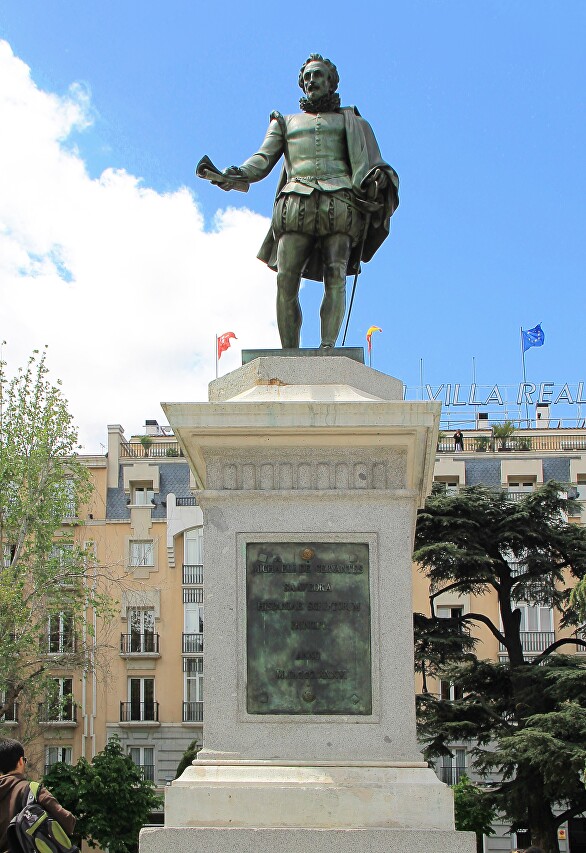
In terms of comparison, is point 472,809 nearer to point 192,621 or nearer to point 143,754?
point 192,621

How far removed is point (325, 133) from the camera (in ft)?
30.2

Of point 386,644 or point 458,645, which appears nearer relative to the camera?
point 386,644

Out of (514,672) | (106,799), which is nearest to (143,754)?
(106,799)

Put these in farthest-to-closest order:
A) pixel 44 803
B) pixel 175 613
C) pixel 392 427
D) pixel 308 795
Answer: pixel 175 613
pixel 392 427
pixel 308 795
pixel 44 803

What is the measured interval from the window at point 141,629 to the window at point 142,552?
Result: 6.06 feet

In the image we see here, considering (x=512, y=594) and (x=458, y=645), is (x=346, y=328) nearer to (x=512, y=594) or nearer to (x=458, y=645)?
(x=458, y=645)

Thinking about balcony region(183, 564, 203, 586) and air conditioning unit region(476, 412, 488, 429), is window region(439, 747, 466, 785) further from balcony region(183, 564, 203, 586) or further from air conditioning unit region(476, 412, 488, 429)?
air conditioning unit region(476, 412, 488, 429)

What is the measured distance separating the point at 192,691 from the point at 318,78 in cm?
3811

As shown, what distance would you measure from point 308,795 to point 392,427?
7.25ft

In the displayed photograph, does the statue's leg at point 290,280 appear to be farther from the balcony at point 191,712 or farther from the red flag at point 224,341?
the red flag at point 224,341

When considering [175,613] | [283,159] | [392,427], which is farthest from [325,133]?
[175,613]

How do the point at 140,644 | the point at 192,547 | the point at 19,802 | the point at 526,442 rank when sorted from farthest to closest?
the point at 526,442, the point at 192,547, the point at 140,644, the point at 19,802

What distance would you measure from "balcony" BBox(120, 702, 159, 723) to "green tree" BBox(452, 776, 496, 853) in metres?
12.2

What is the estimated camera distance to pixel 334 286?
9.12 m
